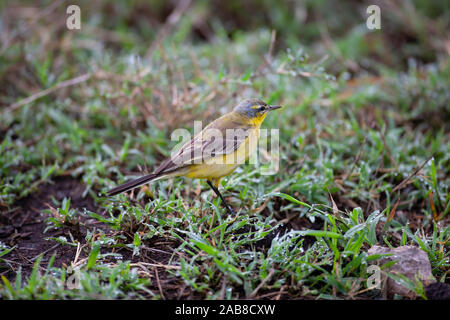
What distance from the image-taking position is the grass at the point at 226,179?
318cm

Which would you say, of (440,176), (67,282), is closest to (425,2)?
(440,176)

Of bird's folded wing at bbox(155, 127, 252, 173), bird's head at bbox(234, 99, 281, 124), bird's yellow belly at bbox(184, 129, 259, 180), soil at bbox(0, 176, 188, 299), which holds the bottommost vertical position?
soil at bbox(0, 176, 188, 299)

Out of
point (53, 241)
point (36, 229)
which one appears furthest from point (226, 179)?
point (36, 229)

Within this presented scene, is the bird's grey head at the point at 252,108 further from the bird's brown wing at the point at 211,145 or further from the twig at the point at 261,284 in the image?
the twig at the point at 261,284

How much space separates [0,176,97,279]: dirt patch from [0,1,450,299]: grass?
0.07 feet

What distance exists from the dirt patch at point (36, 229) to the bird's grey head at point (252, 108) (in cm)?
181

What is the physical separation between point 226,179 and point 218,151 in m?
0.60

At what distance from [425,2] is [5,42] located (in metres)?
7.13

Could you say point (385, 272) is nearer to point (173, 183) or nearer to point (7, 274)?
point (173, 183)

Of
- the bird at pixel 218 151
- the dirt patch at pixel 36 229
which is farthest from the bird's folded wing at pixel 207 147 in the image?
the dirt patch at pixel 36 229

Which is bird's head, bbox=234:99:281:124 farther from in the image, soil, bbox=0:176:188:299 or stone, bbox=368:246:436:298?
stone, bbox=368:246:436:298

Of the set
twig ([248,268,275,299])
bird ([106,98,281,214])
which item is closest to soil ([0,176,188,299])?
twig ([248,268,275,299])

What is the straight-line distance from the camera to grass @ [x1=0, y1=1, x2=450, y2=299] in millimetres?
3182

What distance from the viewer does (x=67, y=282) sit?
10.1ft
